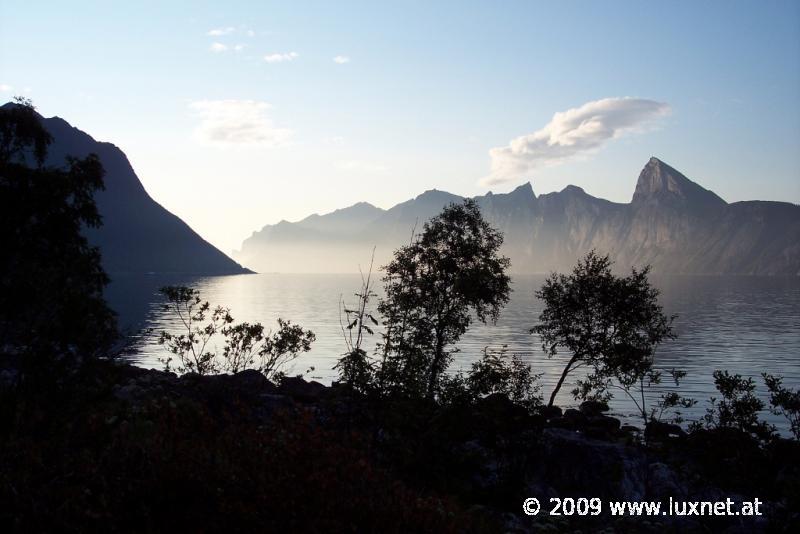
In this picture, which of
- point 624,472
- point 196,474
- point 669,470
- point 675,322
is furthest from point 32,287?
point 675,322

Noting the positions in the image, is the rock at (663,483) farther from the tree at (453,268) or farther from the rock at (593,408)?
the rock at (593,408)

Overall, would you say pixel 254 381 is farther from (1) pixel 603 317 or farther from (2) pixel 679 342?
(2) pixel 679 342

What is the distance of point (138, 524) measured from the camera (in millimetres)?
6371

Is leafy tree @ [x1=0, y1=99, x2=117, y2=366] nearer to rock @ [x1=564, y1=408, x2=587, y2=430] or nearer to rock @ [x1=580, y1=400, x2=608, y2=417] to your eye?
rock @ [x1=564, y1=408, x2=587, y2=430]

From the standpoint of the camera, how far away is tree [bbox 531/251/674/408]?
3384cm

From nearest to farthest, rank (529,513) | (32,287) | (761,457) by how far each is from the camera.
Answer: (32,287), (529,513), (761,457)

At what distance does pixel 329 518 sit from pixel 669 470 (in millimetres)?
22054

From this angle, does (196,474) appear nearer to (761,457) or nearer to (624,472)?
(624,472)

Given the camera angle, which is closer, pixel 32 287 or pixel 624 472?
pixel 32 287

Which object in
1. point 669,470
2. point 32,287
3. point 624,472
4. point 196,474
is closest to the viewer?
point 196,474

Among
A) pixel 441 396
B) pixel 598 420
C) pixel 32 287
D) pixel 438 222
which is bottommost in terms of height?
pixel 598 420

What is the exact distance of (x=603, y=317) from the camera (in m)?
35.0

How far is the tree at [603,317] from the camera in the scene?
33.8 metres

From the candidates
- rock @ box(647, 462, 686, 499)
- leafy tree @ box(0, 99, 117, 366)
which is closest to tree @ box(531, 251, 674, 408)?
rock @ box(647, 462, 686, 499)
